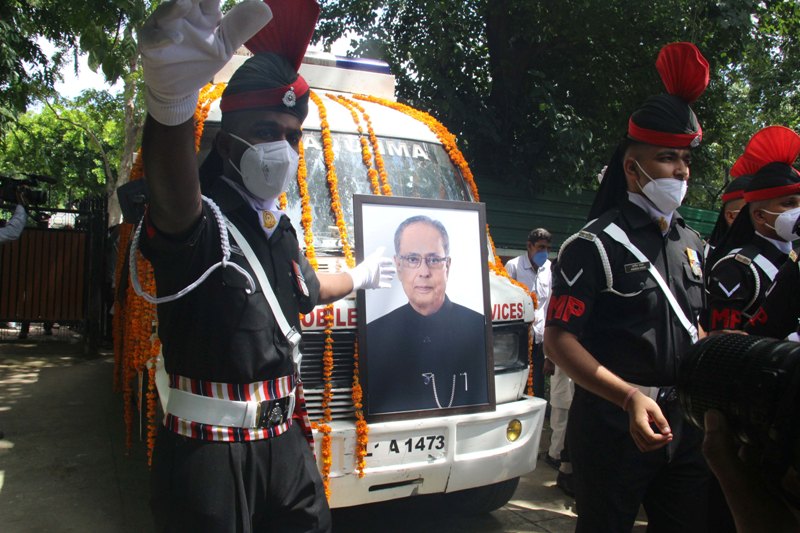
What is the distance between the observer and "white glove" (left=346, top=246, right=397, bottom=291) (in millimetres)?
2906

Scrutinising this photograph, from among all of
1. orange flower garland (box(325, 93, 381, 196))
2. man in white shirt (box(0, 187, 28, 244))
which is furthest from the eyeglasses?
man in white shirt (box(0, 187, 28, 244))

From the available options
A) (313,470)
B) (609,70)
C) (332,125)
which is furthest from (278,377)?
(609,70)

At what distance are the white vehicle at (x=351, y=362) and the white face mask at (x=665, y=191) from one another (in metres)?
1.66

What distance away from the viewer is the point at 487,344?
423cm

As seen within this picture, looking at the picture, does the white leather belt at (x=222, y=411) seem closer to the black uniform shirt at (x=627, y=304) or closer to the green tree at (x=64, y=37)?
the black uniform shirt at (x=627, y=304)

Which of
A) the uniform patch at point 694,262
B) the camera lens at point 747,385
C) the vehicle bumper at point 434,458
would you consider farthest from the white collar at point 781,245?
the camera lens at point 747,385

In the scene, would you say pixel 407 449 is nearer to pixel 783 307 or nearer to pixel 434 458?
pixel 434 458

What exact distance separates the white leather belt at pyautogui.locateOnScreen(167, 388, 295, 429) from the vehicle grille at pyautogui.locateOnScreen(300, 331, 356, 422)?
1.58 meters

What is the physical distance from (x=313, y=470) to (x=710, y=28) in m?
9.13

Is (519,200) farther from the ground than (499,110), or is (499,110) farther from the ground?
(499,110)

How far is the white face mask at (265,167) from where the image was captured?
2.30 metres

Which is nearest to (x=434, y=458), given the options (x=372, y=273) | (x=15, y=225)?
(x=372, y=273)

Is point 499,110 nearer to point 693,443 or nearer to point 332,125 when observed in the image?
point 332,125

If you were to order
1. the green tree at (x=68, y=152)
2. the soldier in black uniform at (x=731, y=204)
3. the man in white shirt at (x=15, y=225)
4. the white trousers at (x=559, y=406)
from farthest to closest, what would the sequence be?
the green tree at (x=68, y=152), the man in white shirt at (x=15, y=225), the white trousers at (x=559, y=406), the soldier in black uniform at (x=731, y=204)
